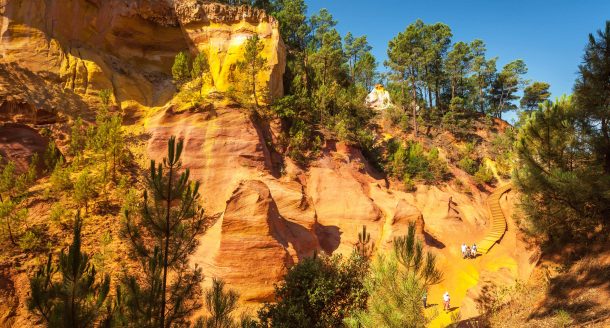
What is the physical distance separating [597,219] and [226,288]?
14303 mm

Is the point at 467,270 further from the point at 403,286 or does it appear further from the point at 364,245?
the point at 403,286

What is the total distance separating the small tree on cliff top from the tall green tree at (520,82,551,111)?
3848 cm

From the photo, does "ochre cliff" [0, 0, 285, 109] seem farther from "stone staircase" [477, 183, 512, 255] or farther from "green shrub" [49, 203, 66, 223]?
"stone staircase" [477, 183, 512, 255]

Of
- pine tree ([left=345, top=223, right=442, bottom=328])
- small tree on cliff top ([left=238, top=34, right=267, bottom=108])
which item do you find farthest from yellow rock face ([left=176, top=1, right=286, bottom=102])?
pine tree ([left=345, top=223, right=442, bottom=328])

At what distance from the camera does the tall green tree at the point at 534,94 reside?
43.0 metres

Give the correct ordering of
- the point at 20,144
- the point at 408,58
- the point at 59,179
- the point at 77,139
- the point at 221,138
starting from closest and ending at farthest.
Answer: the point at 59,179, the point at 20,144, the point at 77,139, the point at 221,138, the point at 408,58

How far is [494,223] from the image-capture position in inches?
1000

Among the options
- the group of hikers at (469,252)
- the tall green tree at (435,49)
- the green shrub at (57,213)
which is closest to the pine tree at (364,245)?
the group of hikers at (469,252)

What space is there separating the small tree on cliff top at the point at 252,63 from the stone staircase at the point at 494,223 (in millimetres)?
18374

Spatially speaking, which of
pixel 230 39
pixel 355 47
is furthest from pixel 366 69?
pixel 230 39

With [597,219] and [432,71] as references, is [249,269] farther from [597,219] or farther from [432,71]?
[432,71]

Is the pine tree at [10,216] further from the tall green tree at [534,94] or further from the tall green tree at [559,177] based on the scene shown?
the tall green tree at [534,94]

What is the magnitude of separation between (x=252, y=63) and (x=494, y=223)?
21543mm

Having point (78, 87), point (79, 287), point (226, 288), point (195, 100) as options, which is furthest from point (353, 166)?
point (79, 287)
